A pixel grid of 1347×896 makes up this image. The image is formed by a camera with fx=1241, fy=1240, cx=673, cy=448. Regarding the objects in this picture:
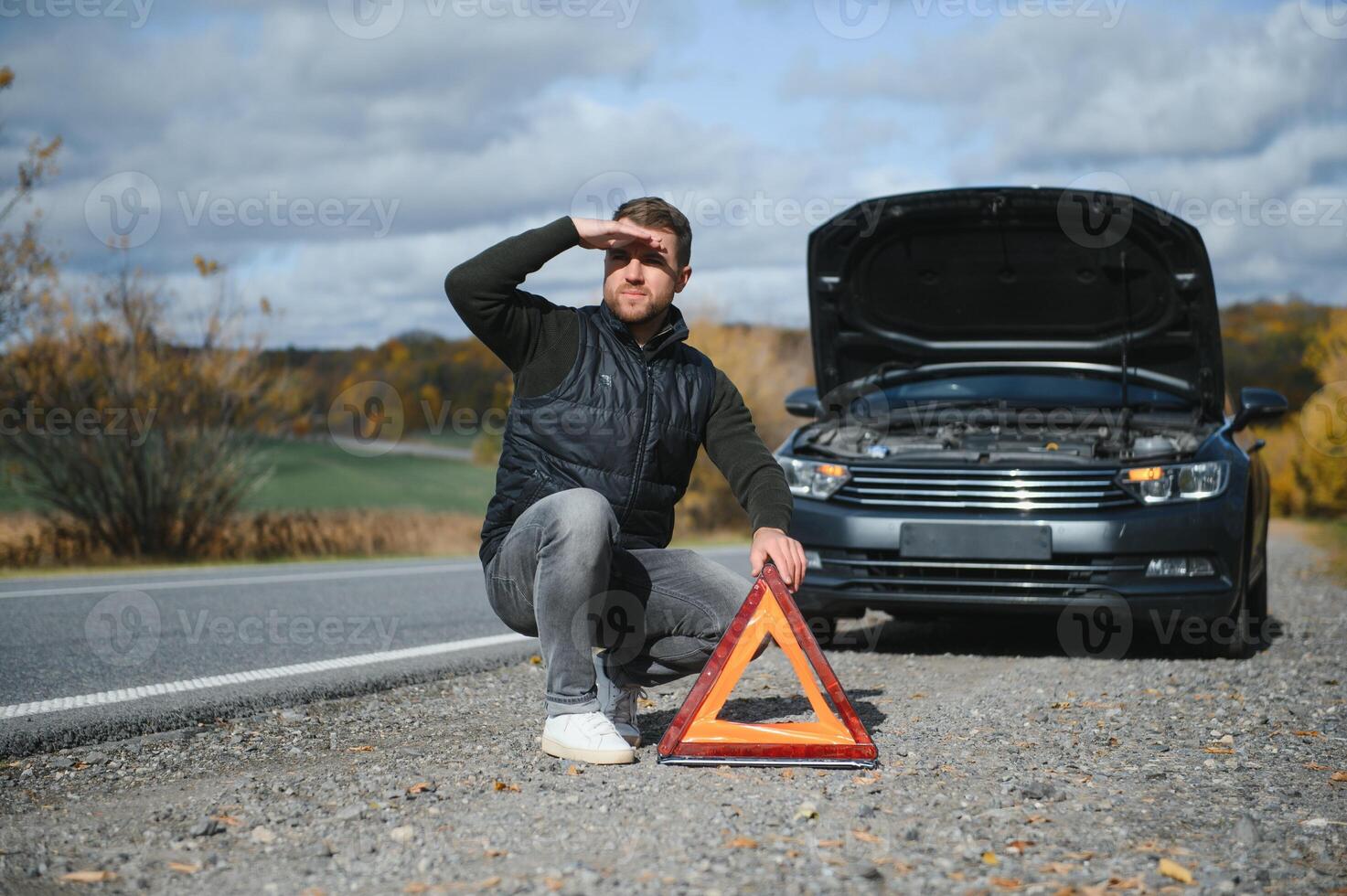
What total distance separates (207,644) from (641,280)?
377cm

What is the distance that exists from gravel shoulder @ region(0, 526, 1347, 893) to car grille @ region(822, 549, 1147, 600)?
719 mm

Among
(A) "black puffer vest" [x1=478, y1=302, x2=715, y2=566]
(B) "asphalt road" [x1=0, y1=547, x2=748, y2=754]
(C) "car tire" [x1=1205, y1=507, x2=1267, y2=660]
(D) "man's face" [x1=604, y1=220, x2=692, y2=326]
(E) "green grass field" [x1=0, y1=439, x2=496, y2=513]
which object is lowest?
A: (E) "green grass field" [x1=0, y1=439, x2=496, y2=513]

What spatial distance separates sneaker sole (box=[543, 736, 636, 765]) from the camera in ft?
11.9

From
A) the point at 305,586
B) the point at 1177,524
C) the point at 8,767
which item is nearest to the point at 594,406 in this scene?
the point at 8,767

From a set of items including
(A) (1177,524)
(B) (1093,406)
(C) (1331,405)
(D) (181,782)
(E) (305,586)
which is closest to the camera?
(D) (181,782)

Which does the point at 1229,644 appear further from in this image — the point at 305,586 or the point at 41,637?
the point at 305,586

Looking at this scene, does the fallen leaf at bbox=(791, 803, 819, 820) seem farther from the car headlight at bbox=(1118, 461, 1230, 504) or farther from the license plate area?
the car headlight at bbox=(1118, 461, 1230, 504)

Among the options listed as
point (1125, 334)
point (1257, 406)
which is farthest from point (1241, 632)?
point (1125, 334)

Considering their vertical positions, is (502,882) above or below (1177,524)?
below

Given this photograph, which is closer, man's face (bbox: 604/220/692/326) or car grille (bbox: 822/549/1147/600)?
man's face (bbox: 604/220/692/326)

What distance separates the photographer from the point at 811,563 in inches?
236

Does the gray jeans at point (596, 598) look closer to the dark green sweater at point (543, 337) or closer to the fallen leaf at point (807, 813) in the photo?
the dark green sweater at point (543, 337)

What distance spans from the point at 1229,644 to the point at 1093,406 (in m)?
1.39

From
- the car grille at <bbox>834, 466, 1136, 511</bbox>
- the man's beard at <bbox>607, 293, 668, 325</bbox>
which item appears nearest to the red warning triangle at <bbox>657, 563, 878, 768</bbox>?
the man's beard at <bbox>607, 293, 668, 325</bbox>
